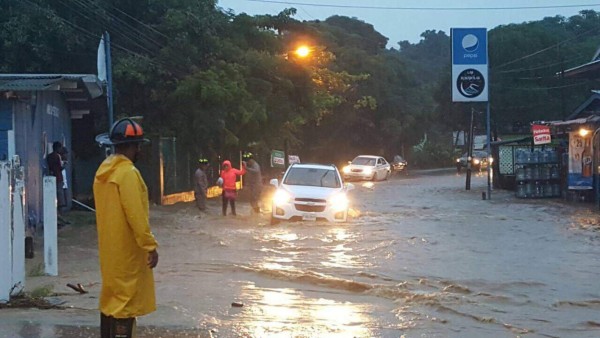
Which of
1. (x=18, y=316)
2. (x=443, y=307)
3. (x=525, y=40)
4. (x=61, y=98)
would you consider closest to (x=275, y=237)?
(x=61, y=98)

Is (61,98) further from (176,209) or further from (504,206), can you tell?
(504,206)

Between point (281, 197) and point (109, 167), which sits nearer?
point (109, 167)

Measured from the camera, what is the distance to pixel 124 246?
18.7 feet

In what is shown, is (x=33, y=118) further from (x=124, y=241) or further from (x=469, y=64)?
(x=469, y=64)

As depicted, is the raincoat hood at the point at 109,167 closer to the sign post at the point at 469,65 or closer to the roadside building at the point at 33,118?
the roadside building at the point at 33,118

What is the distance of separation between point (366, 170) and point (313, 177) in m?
27.8

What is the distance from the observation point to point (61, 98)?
19828mm

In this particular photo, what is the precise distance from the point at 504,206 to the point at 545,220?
16.2 feet

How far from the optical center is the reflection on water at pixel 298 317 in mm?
7887

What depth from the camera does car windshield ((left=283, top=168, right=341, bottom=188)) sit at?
65.5ft

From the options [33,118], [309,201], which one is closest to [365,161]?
[309,201]

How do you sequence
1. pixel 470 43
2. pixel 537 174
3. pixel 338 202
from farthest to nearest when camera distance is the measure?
pixel 537 174 < pixel 470 43 < pixel 338 202

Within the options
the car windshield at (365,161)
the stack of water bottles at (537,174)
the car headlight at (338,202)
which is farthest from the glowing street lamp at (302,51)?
the car windshield at (365,161)

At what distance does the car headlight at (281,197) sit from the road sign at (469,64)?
37.0ft
